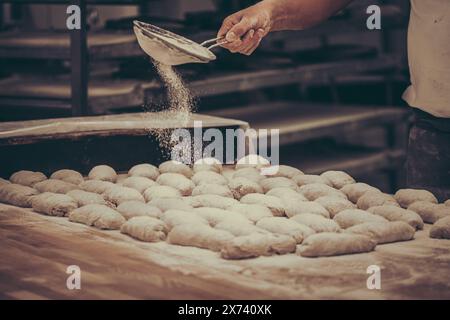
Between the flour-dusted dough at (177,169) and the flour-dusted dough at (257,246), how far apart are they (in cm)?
83

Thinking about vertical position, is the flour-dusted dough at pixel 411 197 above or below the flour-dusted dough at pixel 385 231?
above

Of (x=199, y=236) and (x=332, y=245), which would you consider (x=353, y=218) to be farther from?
(x=199, y=236)

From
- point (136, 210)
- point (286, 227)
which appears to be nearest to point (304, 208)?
point (286, 227)

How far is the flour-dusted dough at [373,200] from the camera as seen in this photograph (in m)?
2.45

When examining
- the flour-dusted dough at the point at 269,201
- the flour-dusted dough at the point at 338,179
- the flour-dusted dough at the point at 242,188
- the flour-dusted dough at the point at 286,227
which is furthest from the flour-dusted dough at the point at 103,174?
the flour-dusted dough at the point at 286,227

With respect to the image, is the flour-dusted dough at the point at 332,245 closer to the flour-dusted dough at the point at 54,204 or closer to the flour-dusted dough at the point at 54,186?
the flour-dusted dough at the point at 54,204

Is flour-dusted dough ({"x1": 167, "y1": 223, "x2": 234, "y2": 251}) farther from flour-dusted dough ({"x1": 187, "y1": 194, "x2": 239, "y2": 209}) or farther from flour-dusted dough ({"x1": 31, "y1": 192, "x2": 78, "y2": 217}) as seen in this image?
flour-dusted dough ({"x1": 31, "y1": 192, "x2": 78, "y2": 217})

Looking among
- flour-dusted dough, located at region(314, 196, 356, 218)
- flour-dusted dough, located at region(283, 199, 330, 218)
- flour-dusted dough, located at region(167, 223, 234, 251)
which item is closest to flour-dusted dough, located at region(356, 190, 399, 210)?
flour-dusted dough, located at region(314, 196, 356, 218)

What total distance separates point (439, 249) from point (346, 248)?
0.23m

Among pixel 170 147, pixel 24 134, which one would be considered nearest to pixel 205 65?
pixel 170 147

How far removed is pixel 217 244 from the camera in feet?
6.74

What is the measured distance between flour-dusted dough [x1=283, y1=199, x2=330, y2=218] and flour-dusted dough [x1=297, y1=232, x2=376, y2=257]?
0.81 ft

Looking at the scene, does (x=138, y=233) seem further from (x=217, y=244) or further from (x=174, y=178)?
(x=174, y=178)

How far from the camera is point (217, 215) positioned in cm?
223
